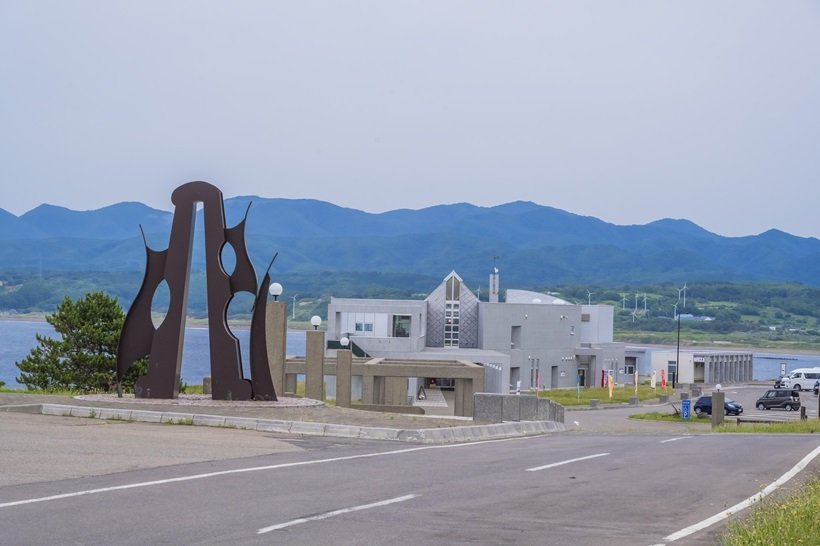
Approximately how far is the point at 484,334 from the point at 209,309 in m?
62.5

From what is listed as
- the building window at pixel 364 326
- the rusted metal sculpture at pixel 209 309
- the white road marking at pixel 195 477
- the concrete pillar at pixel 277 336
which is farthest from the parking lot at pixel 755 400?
the white road marking at pixel 195 477

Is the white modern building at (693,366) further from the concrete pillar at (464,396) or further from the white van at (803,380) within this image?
the concrete pillar at (464,396)

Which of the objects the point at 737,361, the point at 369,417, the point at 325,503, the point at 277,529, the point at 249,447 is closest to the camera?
the point at 277,529

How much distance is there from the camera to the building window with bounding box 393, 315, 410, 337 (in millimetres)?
79188

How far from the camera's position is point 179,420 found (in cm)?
2062

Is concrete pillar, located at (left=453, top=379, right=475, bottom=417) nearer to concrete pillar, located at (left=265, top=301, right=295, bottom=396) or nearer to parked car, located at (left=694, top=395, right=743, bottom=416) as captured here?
concrete pillar, located at (left=265, top=301, right=295, bottom=396)

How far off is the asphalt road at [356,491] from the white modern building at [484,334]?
5426cm

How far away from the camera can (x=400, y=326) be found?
7944 cm

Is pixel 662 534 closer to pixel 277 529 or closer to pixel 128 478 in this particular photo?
pixel 277 529

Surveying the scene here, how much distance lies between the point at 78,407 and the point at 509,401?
995 centimetres

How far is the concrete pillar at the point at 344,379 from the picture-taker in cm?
3672

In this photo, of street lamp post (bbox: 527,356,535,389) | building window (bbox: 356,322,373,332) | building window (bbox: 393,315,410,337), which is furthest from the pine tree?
street lamp post (bbox: 527,356,535,389)

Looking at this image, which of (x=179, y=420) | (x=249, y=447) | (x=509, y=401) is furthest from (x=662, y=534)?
(x=509, y=401)

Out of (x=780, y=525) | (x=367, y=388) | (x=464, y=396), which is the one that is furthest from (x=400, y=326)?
(x=780, y=525)
